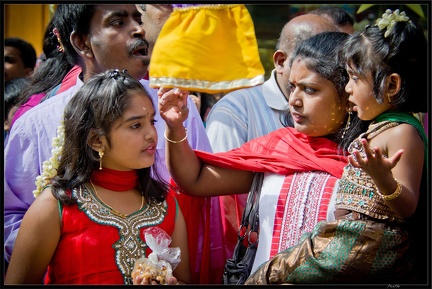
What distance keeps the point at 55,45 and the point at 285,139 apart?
1.67 metres

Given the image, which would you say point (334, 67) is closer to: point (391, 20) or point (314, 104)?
point (314, 104)

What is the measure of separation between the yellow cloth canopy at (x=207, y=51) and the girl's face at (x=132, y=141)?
179 millimetres

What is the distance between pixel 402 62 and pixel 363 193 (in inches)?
21.2

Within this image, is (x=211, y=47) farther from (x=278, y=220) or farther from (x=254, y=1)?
(x=278, y=220)

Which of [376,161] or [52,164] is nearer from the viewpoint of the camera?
[376,161]

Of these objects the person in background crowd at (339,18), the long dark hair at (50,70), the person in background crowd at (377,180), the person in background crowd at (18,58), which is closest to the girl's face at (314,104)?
the person in background crowd at (377,180)

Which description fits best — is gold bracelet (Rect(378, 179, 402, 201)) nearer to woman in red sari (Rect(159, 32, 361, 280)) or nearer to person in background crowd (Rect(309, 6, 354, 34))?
woman in red sari (Rect(159, 32, 361, 280))

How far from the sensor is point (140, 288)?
264 centimetres

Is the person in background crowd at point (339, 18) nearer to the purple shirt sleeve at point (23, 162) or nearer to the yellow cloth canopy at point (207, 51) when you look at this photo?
the yellow cloth canopy at point (207, 51)

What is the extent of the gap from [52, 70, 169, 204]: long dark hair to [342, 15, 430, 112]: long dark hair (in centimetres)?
96

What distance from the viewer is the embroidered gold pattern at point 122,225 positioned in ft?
9.17

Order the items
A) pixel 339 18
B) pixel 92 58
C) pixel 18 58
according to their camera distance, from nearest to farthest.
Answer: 1. pixel 92 58
2. pixel 339 18
3. pixel 18 58

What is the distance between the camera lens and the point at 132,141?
290 cm

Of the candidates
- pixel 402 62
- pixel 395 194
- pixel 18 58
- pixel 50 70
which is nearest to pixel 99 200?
pixel 395 194
